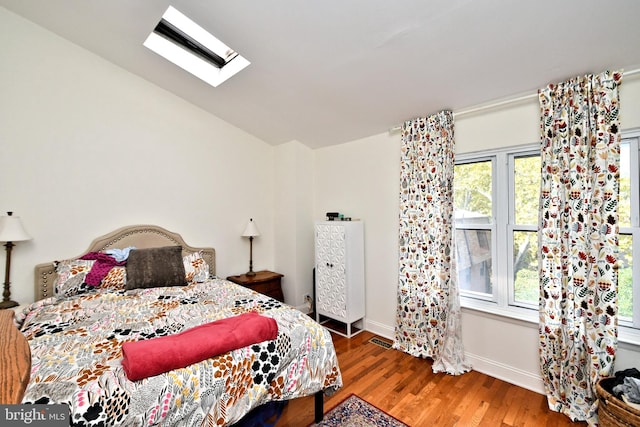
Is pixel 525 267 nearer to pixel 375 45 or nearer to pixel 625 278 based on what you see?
pixel 625 278

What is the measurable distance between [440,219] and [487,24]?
4.98 ft

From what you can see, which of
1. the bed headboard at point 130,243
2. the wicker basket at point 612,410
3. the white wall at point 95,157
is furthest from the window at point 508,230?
the bed headboard at point 130,243

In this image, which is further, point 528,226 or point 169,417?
point 528,226

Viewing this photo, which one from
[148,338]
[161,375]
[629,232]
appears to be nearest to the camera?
[161,375]

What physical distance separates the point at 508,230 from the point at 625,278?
740 millimetres

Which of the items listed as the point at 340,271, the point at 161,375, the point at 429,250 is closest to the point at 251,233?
the point at 340,271

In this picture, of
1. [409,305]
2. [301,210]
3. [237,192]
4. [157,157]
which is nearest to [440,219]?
[409,305]

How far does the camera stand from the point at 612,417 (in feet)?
5.07

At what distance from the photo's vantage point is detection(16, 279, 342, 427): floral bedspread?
1.06 m

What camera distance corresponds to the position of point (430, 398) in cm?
206

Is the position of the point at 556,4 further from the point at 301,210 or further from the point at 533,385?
the point at 301,210

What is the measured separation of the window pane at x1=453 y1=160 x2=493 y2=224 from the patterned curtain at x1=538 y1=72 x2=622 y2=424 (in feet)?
1.54

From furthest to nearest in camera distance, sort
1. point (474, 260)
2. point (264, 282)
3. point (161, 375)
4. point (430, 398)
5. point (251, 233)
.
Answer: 1. point (251, 233)
2. point (264, 282)
3. point (474, 260)
4. point (430, 398)
5. point (161, 375)

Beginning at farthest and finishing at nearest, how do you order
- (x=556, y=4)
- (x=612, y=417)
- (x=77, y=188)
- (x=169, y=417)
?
(x=77, y=188) → (x=612, y=417) → (x=556, y=4) → (x=169, y=417)
